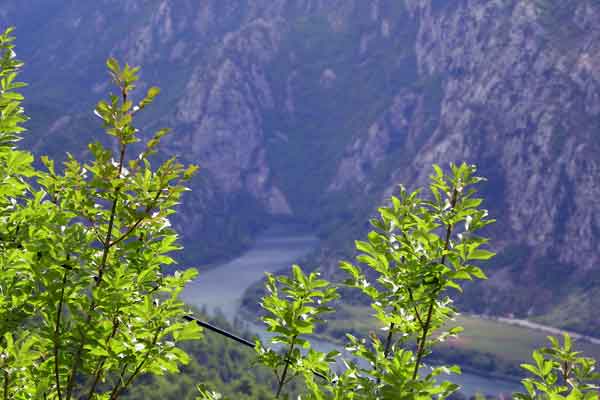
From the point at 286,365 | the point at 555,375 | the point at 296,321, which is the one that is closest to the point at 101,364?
the point at 286,365

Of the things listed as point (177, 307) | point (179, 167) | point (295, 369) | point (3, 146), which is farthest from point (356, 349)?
point (3, 146)

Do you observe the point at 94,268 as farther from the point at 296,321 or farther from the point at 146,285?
the point at 296,321

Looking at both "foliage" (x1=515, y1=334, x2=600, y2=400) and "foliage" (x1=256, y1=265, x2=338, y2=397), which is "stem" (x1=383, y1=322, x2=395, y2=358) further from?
"foliage" (x1=515, y1=334, x2=600, y2=400)

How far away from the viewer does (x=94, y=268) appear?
11461mm

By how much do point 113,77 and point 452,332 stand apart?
5.62 m

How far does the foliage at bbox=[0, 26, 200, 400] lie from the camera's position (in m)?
11.1

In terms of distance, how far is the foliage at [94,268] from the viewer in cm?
1113

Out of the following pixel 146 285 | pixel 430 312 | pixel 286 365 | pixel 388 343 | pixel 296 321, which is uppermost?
pixel 146 285

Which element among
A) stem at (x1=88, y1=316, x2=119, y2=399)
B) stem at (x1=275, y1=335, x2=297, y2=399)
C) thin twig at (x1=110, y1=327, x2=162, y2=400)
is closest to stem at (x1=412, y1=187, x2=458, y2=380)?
stem at (x1=275, y1=335, x2=297, y2=399)

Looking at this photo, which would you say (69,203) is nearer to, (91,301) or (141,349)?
(91,301)

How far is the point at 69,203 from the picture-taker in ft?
38.9

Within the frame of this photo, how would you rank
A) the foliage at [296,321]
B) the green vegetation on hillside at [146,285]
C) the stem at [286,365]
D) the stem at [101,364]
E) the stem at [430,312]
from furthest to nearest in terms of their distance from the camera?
the foliage at [296,321]
the stem at [286,365]
the stem at [101,364]
the stem at [430,312]
the green vegetation on hillside at [146,285]

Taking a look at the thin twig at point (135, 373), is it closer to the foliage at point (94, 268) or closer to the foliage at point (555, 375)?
the foliage at point (94, 268)

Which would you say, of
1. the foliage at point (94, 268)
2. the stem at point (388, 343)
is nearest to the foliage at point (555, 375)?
the stem at point (388, 343)
